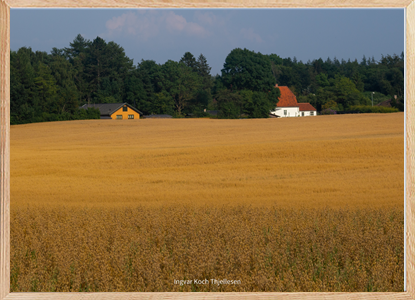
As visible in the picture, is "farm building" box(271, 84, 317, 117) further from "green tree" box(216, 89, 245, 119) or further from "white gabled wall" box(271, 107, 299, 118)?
"green tree" box(216, 89, 245, 119)

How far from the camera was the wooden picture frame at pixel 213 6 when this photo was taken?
2.43m

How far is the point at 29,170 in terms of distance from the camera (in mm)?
5145

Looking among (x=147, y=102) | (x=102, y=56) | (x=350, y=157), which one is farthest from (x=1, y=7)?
(x=350, y=157)

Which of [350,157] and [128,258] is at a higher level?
[350,157]

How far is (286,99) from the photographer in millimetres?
4758

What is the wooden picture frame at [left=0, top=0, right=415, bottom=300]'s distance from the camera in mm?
2428

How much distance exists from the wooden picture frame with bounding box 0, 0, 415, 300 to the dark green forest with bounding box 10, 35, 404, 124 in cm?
144

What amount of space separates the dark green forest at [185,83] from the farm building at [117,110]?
6 cm

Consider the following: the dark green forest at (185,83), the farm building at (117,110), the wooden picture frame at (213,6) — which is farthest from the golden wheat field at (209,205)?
the dark green forest at (185,83)

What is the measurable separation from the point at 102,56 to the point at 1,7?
1801 millimetres

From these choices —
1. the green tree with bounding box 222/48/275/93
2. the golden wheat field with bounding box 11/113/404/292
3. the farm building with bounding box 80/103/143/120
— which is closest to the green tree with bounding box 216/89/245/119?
the green tree with bounding box 222/48/275/93

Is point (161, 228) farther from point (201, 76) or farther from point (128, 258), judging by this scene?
point (201, 76)

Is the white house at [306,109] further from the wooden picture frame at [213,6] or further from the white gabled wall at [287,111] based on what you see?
the wooden picture frame at [213,6]

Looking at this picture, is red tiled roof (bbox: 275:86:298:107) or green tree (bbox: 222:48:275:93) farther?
red tiled roof (bbox: 275:86:298:107)
